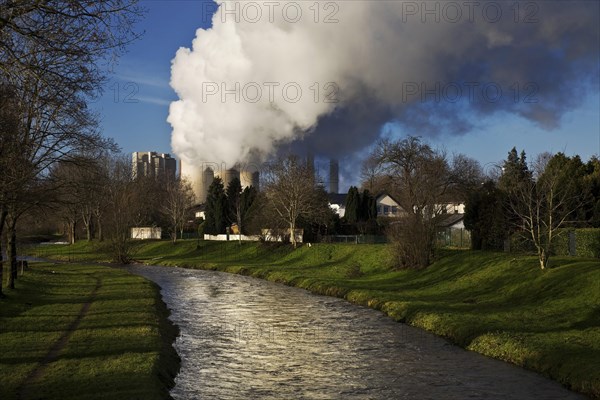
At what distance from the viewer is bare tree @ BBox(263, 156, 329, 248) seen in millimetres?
81500

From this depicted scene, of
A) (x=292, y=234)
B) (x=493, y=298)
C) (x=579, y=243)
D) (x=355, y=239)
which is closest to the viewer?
(x=493, y=298)

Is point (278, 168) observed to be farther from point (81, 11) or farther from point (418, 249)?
point (81, 11)

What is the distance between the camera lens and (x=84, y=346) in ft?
70.5

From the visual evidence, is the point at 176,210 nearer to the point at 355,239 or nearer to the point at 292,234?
the point at 292,234

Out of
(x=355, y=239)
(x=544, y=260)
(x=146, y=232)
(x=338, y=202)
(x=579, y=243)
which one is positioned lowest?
(x=544, y=260)

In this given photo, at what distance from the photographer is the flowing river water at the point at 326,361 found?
18.7 meters

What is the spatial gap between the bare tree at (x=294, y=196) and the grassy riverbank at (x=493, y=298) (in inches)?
632

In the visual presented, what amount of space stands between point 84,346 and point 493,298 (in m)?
22.7

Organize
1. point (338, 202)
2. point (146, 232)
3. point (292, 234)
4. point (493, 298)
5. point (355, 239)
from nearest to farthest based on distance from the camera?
point (493, 298) < point (355, 239) < point (292, 234) < point (146, 232) < point (338, 202)

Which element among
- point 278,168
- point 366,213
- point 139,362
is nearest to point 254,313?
point 139,362

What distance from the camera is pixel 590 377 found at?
18.5m

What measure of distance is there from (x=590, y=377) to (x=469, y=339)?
7.67 metres

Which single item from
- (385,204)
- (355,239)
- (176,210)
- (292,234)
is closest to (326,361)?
(355,239)

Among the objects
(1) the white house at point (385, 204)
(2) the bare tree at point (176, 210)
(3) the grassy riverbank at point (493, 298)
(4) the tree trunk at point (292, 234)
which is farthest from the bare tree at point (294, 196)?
(1) the white house at point (385, 204)
